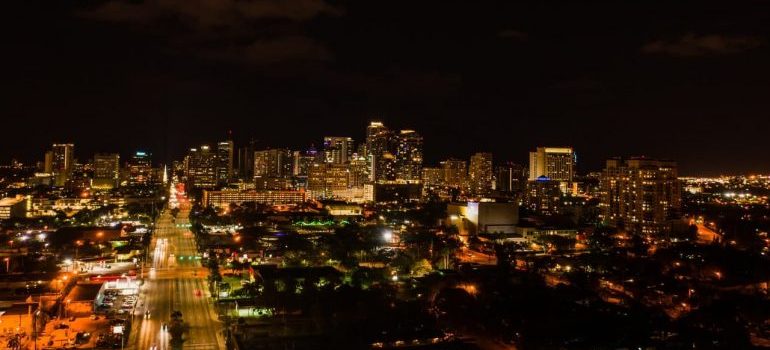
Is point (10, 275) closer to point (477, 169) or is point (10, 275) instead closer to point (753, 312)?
point (753, 312)

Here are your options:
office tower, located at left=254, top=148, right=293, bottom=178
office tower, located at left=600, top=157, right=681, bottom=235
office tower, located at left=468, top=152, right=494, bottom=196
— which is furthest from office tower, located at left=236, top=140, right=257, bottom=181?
office tower, located at left=600, top=157, right=681, bottom=235

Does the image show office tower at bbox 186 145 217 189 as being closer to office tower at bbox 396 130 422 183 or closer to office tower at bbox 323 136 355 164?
office tower at bbox 323 136 355 164

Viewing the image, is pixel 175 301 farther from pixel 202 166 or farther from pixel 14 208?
pixel 202 166

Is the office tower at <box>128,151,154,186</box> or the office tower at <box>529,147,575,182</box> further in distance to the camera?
the office tower at <box>128,151,154,186</box>

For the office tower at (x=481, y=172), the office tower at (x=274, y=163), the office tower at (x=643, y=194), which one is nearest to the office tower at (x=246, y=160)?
the office tower at (x=274, y=163)

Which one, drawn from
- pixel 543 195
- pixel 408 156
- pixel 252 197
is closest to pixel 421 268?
pixel 543 195

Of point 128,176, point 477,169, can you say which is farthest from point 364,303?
point 128,176
